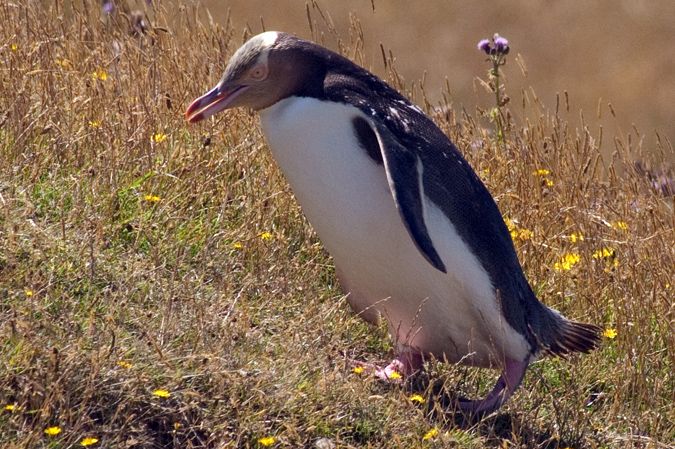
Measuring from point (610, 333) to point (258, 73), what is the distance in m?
1.70

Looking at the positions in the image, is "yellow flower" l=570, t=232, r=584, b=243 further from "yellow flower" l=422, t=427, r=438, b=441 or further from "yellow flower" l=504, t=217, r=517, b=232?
"yellow flower" l=422, t=427, r=438, b=441

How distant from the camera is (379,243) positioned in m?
4.64

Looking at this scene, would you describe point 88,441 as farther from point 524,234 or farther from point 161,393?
point 524,234

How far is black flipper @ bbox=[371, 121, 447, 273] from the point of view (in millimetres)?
4426

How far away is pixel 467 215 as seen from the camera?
4.79 metres

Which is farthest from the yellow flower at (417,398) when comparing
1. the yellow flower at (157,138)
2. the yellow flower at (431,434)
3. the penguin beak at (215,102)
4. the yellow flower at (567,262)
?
the yellow flower at (157,138)

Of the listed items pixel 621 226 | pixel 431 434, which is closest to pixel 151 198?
pixel 431 434

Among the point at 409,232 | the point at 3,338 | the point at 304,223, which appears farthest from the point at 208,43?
the point at 3,338

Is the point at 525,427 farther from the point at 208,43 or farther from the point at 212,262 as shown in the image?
the point at 208,43

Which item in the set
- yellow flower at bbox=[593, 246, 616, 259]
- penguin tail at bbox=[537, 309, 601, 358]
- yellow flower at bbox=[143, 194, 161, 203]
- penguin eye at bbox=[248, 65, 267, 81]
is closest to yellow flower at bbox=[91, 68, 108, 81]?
yellow flower at bbox=[143, 194, 161, 203]

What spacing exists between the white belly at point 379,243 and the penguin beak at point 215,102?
0.13 metres

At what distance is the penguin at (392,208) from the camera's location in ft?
15.1

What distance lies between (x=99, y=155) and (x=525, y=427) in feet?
6.28

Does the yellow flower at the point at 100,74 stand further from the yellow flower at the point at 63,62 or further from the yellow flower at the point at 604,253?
the yellow flower at the point at 604,253
